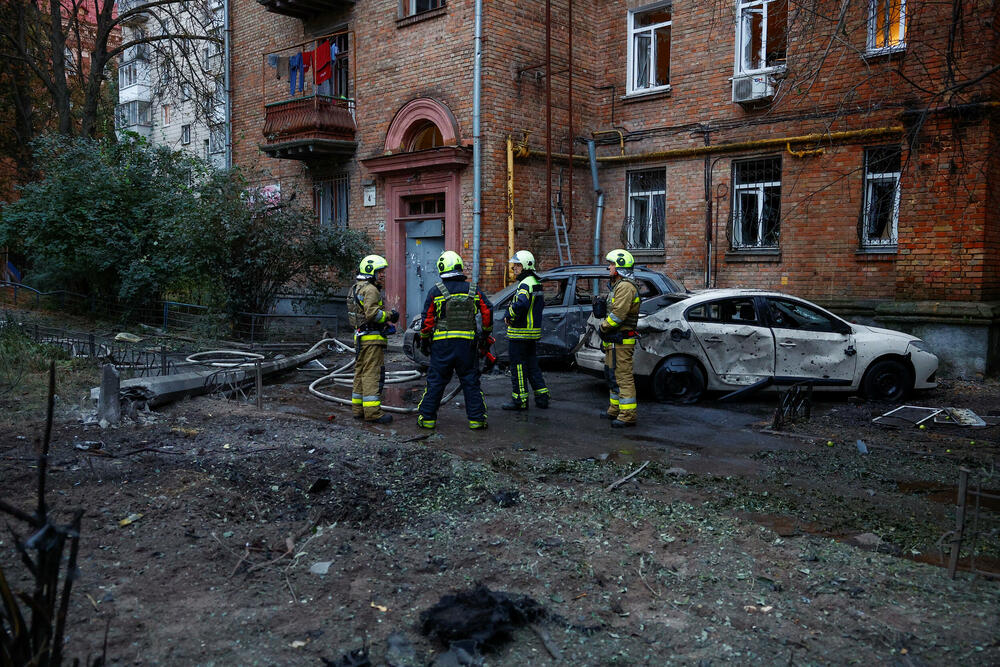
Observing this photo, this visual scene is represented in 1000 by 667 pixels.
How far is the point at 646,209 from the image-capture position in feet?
53.0

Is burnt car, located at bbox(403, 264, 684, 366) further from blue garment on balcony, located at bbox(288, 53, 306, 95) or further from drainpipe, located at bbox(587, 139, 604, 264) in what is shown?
blue garment on balcony, located at bbox(288, 53, 306, 95)

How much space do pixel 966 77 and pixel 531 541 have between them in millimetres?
10340

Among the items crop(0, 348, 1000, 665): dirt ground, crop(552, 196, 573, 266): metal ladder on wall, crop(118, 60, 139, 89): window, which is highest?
crop(118, 60, 139, 89): window

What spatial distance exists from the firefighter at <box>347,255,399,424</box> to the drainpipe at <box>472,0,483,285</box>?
21.1 feet

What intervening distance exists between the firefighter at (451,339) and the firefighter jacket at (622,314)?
1.53 m

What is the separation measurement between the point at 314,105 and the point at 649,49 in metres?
7.69

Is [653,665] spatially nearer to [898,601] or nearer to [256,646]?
[898,601]

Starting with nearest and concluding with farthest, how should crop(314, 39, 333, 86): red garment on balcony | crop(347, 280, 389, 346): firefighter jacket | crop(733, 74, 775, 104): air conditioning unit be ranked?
crop(347, 280, 389, 346): firefighter jacket
crop(733, 74, 775, 104): air conditioning unit
crop(314, 39, 333, 86): red garment on balcony

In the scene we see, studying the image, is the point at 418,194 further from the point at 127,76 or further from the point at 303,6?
the point at 127,76

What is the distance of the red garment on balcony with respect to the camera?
17.7 meters

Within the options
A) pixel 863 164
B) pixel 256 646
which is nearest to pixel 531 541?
pixel 256 646

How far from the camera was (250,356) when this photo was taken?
11805 mm

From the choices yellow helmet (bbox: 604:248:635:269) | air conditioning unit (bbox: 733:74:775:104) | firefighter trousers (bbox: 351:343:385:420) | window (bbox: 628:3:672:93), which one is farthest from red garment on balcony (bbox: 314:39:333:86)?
yellow helmet (bbox: 604:248:635:269)

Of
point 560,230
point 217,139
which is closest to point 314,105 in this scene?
point 560,230
